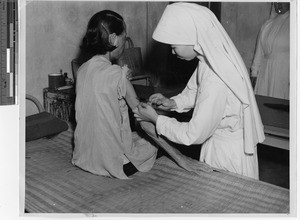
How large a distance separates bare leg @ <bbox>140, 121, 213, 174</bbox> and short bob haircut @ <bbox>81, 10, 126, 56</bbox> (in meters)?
0.38

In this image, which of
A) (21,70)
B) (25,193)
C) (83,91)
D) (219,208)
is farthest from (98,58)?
(219,208)

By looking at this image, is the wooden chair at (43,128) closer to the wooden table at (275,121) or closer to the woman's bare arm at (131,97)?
the woman's bare arm at (131,97)

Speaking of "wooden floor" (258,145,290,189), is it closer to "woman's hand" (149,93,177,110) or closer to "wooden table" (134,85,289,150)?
"wooden table" (134,85,289,150)

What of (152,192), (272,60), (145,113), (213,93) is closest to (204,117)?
(213,93)

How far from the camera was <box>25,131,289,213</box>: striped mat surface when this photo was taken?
149 cm

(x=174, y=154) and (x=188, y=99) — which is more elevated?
(x=188, y=99)

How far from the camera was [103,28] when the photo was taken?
1633 mm

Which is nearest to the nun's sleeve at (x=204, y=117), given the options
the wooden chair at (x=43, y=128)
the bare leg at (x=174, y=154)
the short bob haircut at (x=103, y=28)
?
the bare leg at (x=174, y=154)

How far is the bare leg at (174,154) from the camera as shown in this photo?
5.65ft

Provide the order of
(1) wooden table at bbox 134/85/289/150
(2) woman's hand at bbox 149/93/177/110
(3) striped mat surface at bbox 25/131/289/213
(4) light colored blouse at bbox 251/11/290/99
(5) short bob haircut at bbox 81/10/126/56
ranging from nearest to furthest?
(3) striped mat surface at bbox 25/131/289/213
(5) short bob haircut at bbox 81/10/126/56
(2) woman's hand at bbox 149/93/177/110
(1) wooden table at bbox 134/85/289/150
(4) light colored blouse at bbox 251/11/290/99

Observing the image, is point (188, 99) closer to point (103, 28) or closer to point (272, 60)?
point (103, 28)

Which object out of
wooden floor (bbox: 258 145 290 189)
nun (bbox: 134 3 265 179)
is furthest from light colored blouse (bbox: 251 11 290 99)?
nun (bbox: 134 3 265 179)

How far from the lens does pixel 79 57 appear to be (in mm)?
3342

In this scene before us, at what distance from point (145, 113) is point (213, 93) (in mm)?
304
